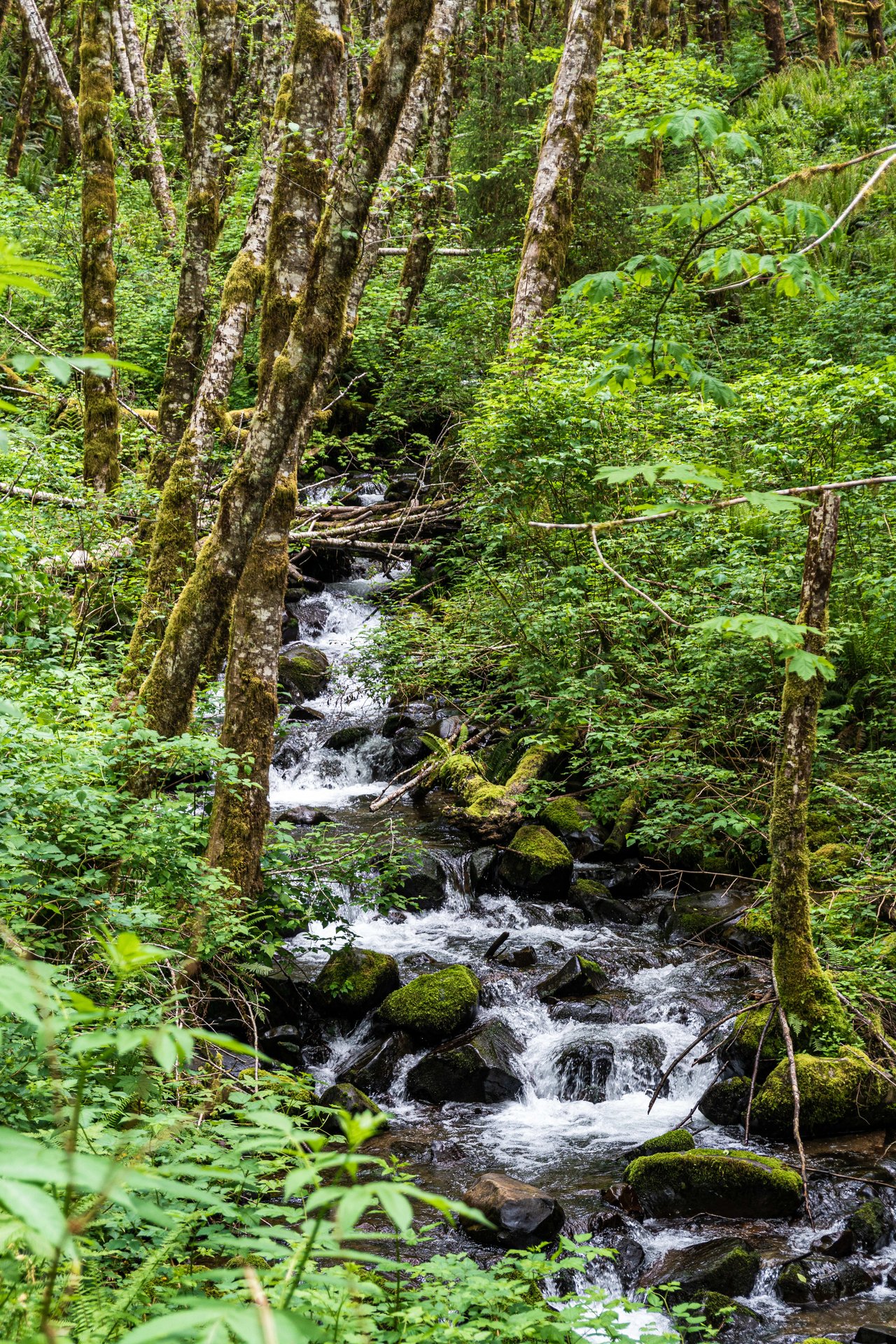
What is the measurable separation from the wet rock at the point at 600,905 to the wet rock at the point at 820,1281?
4.03 meters

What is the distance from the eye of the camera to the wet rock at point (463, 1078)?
264 inches

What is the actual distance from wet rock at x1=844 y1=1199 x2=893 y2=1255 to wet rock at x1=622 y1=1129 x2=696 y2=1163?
1.00m

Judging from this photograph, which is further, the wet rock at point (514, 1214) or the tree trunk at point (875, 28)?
the tree trunk at point (875, 28)

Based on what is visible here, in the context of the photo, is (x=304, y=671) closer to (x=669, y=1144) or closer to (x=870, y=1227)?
(x=669, y=1144)

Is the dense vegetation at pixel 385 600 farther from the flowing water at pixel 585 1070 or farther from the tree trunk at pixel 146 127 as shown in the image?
the flowing water at pixel 585 1070

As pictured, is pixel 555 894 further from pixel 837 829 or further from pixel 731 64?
pixel 731 64

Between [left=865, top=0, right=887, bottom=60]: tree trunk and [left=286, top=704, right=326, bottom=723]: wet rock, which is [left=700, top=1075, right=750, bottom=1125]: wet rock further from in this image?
[left=865, top=0, right=887, bottom=60]: tree trunk

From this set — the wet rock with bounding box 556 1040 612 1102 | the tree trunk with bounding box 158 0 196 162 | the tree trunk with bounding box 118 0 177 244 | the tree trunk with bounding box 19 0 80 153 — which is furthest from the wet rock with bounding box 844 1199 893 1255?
the tree trunk with bounding box 118 0 177 244

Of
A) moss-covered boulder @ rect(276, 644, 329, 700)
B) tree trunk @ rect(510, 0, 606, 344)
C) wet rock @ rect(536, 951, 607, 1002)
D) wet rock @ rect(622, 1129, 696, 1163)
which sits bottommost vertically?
wet rock @ rect(536, 951, 607, 1002)

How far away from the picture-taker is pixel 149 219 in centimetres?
1886

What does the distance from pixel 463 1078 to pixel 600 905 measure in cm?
265

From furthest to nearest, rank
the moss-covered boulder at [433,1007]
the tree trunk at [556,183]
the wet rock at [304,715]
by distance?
the wet rock at [304,715]
the tree trunk at [556,183]
the moss-covered boulder at [433,1007]

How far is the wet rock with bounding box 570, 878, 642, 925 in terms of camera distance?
8.77 m

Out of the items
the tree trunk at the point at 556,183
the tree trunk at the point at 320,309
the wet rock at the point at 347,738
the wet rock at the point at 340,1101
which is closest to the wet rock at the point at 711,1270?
the wet rock at the point at 340,1101
